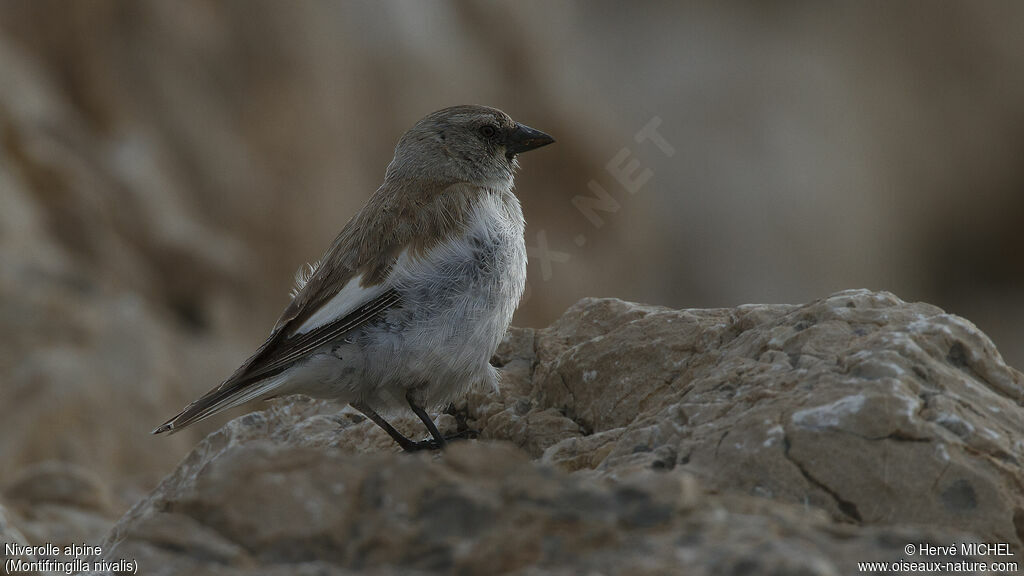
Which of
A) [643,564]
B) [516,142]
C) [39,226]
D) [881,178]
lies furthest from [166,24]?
[881,178]

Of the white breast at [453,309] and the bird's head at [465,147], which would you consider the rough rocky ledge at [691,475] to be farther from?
the bird's head at [465,147]

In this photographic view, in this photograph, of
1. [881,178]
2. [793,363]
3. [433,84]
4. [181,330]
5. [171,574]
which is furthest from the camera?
[881,178]

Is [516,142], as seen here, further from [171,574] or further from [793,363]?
[171,574]

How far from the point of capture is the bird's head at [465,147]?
475 centimetres

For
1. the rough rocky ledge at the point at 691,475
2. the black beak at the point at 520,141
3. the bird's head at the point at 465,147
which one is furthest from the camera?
the black beak at the point at 520,141

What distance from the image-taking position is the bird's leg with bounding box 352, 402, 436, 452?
152 inches

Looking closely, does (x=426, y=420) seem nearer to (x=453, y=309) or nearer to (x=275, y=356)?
(x=453, y=309)

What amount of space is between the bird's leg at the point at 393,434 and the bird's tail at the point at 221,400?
1.17 ft

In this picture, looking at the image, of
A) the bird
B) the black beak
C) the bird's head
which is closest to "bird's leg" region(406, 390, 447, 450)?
the bird

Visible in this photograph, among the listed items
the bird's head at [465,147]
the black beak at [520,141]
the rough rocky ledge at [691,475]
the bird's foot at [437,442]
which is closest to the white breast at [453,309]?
the bird's foot at [437,442]

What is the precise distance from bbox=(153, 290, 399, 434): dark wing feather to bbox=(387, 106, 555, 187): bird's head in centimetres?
96

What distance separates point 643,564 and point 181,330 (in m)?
7.66

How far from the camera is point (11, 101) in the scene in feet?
27.4

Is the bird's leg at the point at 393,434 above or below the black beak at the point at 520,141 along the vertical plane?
below
